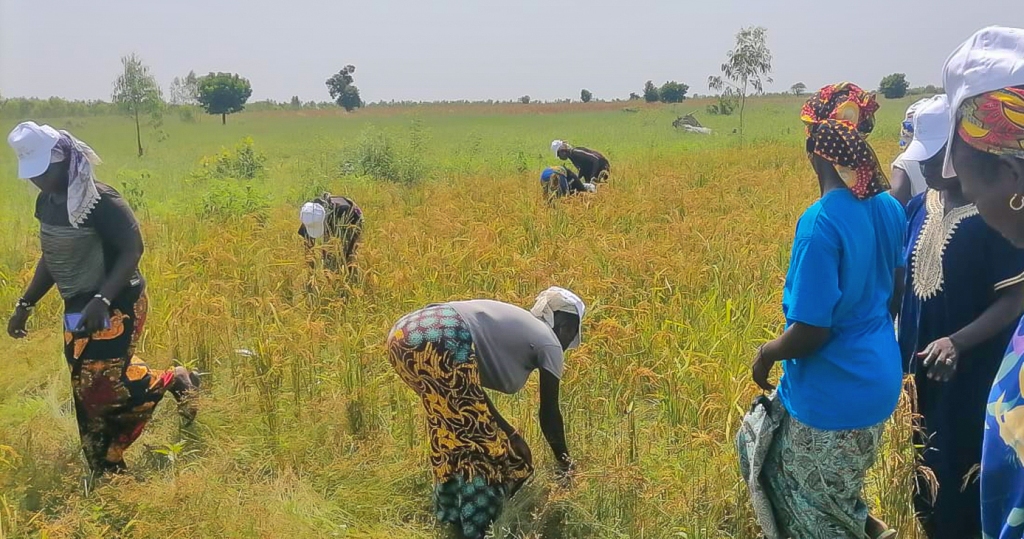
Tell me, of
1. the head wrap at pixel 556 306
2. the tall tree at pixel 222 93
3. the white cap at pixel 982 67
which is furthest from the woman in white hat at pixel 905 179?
the tall tree at pixel 222 93

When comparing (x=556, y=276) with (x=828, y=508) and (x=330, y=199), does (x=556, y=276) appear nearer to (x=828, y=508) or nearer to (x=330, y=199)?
(x=330, y=199)

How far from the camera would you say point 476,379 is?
2.67m

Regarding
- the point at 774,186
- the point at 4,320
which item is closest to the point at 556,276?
the point at 4,320

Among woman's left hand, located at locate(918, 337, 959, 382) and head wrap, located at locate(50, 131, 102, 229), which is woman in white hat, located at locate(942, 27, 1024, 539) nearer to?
woman's left hand, located at locate(918, 337, 959, 382)

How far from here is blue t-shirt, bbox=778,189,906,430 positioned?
1953mm

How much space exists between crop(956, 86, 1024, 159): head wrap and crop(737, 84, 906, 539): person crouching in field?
0.75 meters

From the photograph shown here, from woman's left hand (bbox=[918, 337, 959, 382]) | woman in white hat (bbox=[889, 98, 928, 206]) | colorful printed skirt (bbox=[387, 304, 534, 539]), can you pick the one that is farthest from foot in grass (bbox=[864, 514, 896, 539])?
woman in white hat (bbox=[889, 98, 928, 206])

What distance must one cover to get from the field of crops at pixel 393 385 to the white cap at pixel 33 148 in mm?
506

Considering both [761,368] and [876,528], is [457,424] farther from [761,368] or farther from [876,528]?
[876,528]

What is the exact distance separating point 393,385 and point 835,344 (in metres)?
2.25

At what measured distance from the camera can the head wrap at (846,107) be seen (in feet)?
6.74

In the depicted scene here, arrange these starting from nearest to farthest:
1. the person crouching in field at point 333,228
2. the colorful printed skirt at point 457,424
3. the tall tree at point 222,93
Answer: the colorful printed skirt at point 457,424, the person crouching in field at point 333,228, the tall tree at point 222,93

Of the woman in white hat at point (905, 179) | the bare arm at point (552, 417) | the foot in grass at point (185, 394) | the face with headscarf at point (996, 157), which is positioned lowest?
the foot in grass at point (185, 394)

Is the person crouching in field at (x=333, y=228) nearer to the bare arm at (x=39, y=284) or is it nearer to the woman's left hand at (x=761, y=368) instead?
the bare arm at (x=39, y=284)
